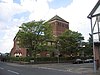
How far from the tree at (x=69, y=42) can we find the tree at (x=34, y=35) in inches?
306

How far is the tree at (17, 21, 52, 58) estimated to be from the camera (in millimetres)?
58938

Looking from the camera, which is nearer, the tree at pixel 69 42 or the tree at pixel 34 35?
the tree at pixel 34 35

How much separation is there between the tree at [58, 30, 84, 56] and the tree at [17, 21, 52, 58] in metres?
7.78

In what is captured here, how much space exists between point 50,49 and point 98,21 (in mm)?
32626

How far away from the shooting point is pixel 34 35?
5925cm

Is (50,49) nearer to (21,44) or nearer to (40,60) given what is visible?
(40,60)

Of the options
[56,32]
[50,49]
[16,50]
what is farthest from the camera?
[56,32]

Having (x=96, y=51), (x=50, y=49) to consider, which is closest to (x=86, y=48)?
(x=50, y=49)

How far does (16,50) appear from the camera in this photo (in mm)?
86875

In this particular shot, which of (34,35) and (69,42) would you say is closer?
(34,35)

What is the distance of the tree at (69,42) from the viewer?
220ft

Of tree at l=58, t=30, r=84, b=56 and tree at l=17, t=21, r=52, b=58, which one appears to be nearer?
tree at l=17, t=21, r=52, b=58

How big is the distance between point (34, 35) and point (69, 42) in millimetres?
12877

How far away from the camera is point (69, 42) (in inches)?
2660
